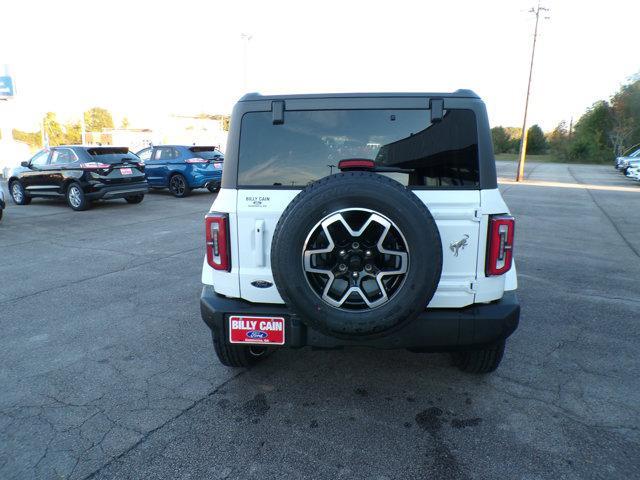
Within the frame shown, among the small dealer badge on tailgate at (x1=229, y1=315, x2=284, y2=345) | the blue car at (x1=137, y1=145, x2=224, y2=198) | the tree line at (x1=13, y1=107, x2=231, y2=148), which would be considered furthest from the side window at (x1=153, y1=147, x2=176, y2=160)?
the tree line at (x1=13, y1=107, x2=231, y2=148)

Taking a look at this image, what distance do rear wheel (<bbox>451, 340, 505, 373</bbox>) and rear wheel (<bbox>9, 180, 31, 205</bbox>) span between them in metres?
13.4

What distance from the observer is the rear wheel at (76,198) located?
11.4 metres

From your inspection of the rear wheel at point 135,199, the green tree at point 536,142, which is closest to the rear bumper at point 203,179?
the rear wheel at point 135,199

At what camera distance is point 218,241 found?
2.90 meters

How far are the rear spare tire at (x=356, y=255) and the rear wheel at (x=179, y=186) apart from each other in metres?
12.8

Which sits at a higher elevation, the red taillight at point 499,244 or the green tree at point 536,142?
the green tree at point 536,142

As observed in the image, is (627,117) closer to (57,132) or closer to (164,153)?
(164,153)

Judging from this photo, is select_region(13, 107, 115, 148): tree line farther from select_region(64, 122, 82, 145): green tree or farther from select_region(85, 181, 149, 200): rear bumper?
select_region(85, 181, 149, 200): rear bumper

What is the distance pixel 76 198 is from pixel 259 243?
10.5 metres

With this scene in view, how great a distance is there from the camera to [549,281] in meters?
5.89

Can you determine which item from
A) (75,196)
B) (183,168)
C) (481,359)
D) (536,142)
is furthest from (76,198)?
(536,142)

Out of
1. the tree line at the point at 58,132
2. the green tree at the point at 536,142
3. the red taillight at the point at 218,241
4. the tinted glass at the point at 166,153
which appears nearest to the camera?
the red taillight at the point at 218,241

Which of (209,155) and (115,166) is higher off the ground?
(209,155)

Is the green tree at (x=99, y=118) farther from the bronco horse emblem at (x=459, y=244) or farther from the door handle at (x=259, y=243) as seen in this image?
the bronco horse emblem at (x=459, y=244)
